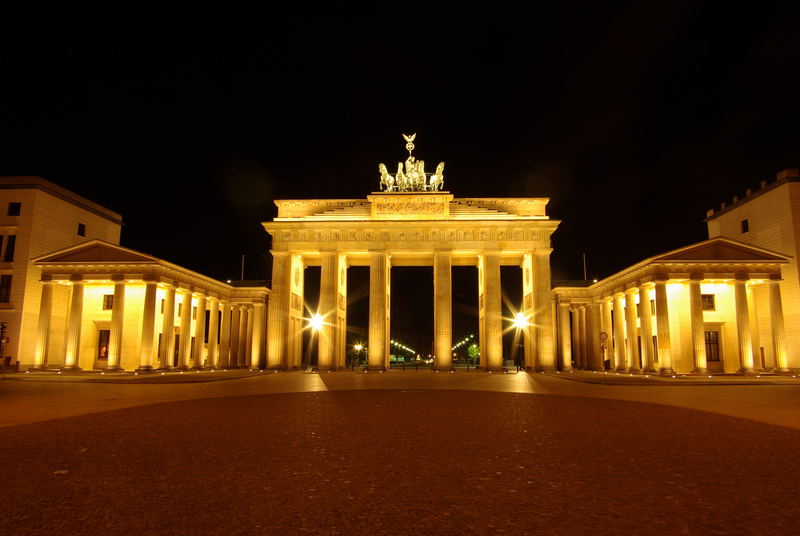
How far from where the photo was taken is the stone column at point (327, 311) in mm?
51656

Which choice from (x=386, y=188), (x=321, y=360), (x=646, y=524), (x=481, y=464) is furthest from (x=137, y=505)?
(x=386, y=188)

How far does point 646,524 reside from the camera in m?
5.81

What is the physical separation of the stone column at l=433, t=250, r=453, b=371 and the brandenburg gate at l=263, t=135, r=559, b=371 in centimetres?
10

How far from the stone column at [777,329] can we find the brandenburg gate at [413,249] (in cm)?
1747

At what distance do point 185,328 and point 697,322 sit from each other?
45619 millimetres

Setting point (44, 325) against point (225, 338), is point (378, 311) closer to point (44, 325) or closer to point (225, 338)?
point (225, 338)

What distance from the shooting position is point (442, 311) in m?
51.4

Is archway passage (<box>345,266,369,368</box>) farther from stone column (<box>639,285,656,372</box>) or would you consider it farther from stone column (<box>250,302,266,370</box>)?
stone column (<box>639,285,656,372</box>)

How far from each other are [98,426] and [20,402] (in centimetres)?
858

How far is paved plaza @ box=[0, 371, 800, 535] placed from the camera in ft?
19.4

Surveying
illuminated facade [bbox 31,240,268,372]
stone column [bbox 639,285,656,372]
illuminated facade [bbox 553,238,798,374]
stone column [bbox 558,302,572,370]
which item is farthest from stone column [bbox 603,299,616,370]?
illuminated facade [bbox 31,240,268,372]

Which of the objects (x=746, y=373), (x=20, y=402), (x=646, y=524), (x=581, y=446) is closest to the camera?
(x=646, y=524)

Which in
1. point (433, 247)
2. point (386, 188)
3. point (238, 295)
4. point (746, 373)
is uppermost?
point (386, 188)

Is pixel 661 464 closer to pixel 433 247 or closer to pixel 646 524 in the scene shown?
pixel 646 524
